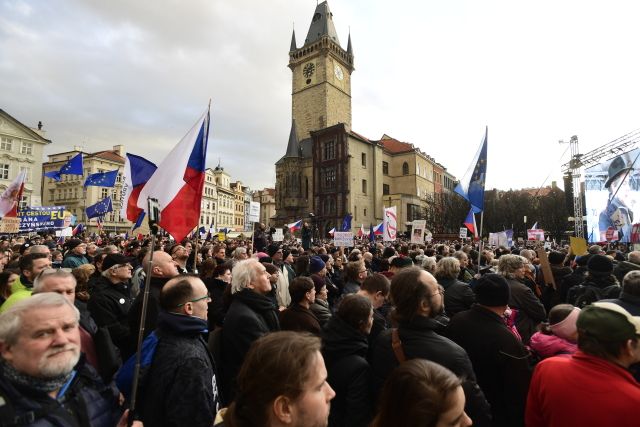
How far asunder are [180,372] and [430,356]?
5.22 ft

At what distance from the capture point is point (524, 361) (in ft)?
8.79

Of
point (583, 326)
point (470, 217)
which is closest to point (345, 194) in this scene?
point (470, 217)

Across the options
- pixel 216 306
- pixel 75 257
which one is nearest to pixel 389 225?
pixel 75 257

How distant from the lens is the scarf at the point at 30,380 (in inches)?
67.0

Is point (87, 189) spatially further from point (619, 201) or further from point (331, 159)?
point (619, 201)

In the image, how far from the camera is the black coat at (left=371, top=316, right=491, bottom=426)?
88.7 inches

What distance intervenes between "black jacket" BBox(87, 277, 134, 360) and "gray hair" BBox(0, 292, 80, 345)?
6.52 feet

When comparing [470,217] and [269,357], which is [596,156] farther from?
[269,357]

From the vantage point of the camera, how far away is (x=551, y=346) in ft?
9.65

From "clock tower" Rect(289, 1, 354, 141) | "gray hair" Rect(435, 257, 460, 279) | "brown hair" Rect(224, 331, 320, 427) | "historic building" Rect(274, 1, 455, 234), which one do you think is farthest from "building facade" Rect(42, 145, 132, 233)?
"brown hair" Rect(224, 331, 320, 427)

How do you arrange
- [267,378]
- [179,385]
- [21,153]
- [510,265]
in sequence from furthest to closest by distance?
[21,153] → [510,265] → [179,385] → [267,378]

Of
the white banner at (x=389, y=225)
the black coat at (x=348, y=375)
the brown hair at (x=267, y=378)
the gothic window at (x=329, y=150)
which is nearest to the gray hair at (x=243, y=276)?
the black coat at (x=348, y=375)

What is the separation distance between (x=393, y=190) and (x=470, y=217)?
54.0 m

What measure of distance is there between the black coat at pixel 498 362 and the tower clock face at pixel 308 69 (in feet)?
206
